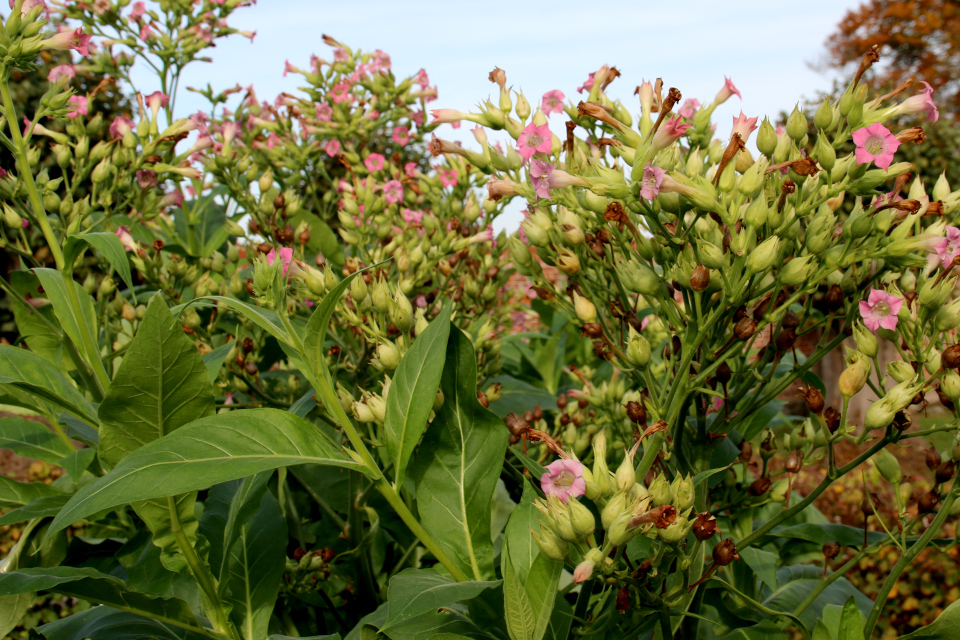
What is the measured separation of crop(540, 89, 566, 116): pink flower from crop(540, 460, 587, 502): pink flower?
0.65 metres

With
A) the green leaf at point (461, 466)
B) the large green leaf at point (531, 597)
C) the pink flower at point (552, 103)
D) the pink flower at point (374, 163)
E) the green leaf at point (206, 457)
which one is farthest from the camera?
the pink flower at point (374, 163)

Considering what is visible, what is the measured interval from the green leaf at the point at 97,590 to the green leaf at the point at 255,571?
3.3 inches

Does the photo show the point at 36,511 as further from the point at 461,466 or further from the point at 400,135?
the point at 400,135

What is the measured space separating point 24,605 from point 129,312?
686 mm

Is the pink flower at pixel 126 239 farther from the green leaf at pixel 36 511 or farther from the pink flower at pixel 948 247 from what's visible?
the pink flower at pixel 948 247

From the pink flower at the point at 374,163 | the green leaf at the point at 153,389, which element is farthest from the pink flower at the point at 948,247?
the pink flower at the point at 374,163

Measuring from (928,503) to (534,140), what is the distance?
29.5 inches

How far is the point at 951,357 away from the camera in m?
0.86

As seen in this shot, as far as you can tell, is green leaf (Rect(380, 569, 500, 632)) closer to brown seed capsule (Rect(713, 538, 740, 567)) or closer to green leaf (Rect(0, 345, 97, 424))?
brown seed capsule (Rect(713, 538, 740, 567))

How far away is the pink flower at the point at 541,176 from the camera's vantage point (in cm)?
95

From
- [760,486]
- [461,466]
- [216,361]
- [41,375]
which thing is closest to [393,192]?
[216,361]

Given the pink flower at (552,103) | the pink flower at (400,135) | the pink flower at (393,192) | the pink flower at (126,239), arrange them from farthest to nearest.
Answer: the pink flower at (400,135)
the pink flower at (393,192)
the pink flower at (126,239)
the pink flower at (552,103)

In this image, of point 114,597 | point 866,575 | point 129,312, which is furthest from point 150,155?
point 866,575

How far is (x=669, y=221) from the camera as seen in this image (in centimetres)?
95
